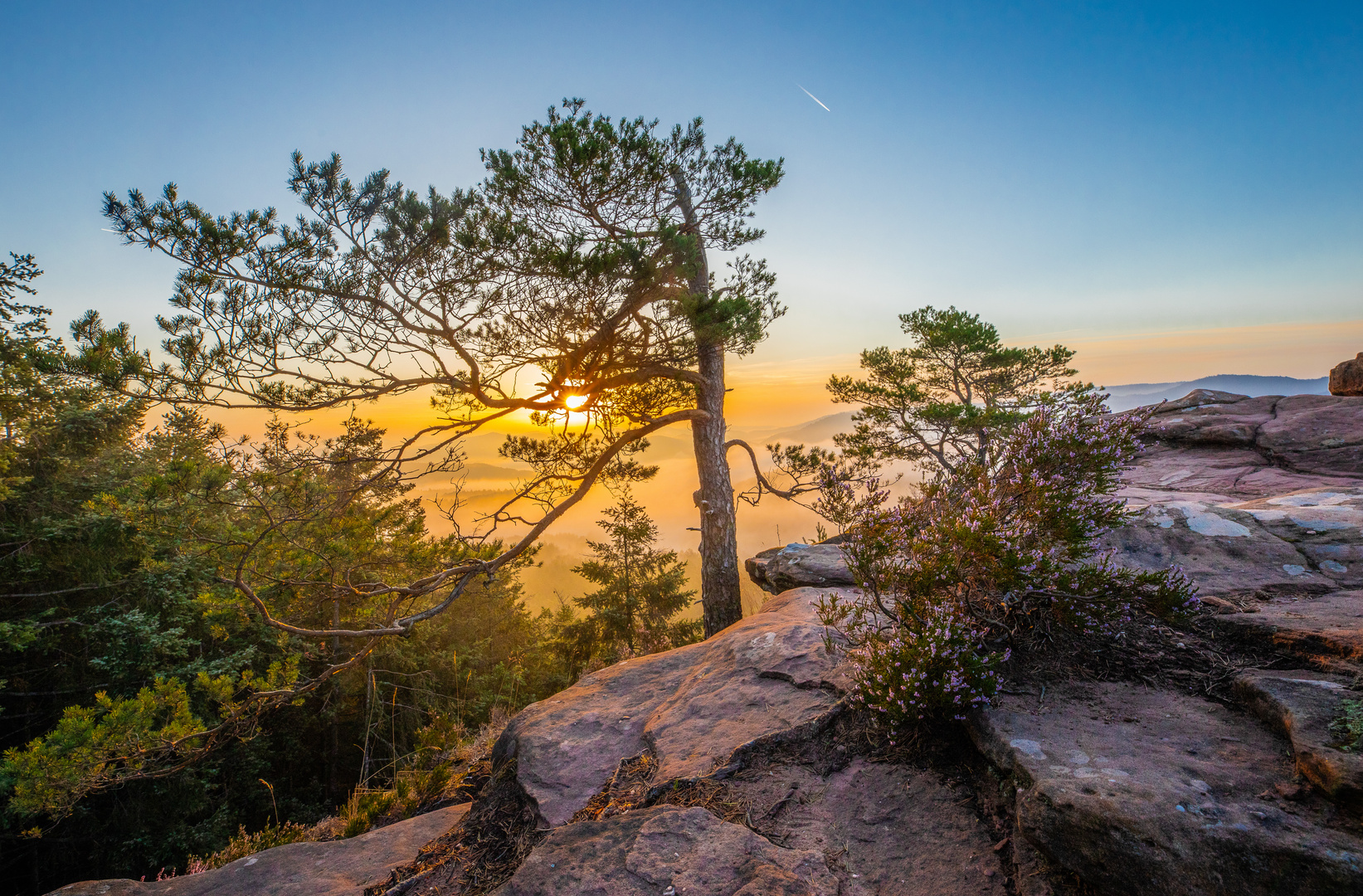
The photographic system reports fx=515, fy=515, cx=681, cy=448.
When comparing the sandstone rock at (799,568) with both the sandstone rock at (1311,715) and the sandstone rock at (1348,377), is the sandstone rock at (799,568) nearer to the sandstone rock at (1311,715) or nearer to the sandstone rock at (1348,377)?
the sandstone rock at (1311,715)

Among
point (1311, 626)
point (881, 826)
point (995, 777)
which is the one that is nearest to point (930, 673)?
point (995, 777)

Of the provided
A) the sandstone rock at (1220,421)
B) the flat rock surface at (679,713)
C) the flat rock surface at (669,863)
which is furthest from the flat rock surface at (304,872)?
the sandstone rock at (1220,421)

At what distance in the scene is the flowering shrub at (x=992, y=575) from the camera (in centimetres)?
287

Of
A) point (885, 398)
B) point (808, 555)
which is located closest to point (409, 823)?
point (808, 555)

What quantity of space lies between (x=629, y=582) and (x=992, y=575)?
16.1 metres

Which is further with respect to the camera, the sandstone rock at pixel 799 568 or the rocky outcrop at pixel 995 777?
the sandstone rock at pixel 799 568

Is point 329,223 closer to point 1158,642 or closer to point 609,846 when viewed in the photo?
point 609,846

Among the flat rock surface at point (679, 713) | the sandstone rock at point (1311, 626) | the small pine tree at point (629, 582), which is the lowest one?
the small pine tree at point (629, 582)

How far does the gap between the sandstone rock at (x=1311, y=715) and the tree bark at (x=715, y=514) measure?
21.2 ft

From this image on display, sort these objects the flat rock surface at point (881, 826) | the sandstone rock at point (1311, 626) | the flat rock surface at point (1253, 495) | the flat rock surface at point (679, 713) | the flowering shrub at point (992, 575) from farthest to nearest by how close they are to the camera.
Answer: the flat rock surface at point (1253, 495) → the flat rock surface at point (679, 713) → the flowering shrub at point (992, 575) → the sandstone rock at point (1311, 626) → the flat rock surface at point (881, 826)

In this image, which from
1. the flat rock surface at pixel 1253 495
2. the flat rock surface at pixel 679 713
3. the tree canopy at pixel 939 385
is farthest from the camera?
the tree canopy at pixel 939 385

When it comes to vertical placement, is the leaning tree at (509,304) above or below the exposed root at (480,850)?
above

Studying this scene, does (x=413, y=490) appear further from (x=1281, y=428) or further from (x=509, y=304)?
(x=1281, y=428)

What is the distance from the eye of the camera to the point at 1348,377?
29.1ft
